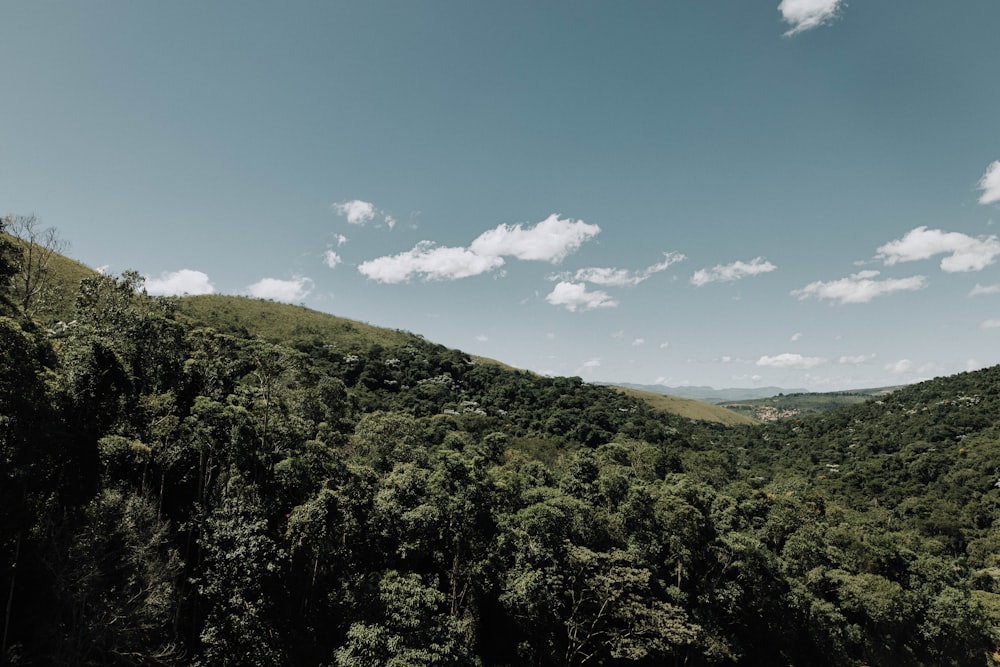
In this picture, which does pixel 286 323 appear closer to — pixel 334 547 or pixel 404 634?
pixel 334 547

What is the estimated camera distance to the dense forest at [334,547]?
22203 mm

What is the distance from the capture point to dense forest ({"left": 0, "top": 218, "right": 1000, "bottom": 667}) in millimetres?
22203

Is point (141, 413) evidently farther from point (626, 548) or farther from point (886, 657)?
point (886, 657)

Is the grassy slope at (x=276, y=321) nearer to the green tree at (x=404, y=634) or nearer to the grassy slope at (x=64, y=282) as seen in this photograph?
the grassy slope at (x=64, y=282)

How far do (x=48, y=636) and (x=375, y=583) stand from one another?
566 inches

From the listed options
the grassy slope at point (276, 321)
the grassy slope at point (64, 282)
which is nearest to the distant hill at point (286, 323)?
the grassy slope at point (276, 321)

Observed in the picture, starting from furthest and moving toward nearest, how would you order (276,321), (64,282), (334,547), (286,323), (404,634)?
(286,323), (276,321), (64,282), (334,547), (404,634)

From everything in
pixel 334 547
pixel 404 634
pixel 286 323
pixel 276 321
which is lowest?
pixel 404 634

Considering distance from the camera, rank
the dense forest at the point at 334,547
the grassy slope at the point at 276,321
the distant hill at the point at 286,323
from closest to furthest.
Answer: the dense forest at the point at 334,547 → the grassy slope at the point at 276,321 → the distant hill at the point at 286,323

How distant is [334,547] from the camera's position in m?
28.9

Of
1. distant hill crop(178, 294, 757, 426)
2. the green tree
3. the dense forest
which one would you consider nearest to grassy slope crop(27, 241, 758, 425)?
distant hill crop(178, 294, 757, 426)

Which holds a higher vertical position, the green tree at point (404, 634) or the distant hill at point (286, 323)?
the distant hill at point (286, 323)

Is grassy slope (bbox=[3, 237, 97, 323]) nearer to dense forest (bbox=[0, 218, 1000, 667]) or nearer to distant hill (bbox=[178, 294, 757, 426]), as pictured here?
distant hill (bbox=[178, 294, 757, 426])

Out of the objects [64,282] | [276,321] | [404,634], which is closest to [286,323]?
[276,321]
